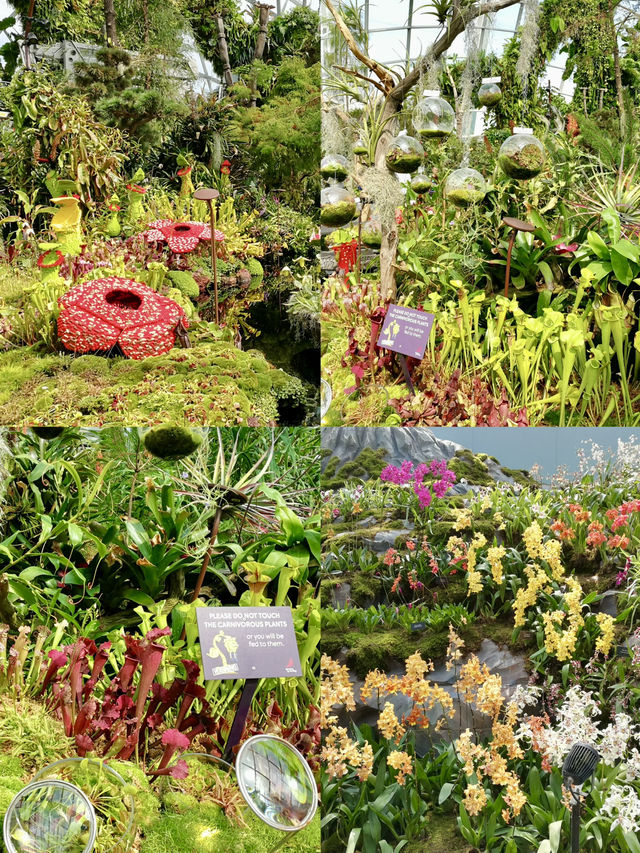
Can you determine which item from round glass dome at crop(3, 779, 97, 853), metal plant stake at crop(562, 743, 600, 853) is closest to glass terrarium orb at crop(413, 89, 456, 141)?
metal plant stake at crop(562, 743, 600, 853)

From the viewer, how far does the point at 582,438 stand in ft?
9.27

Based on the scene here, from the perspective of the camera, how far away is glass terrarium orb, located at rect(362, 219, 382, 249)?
339cm

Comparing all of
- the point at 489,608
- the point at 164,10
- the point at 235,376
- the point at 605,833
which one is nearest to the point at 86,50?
the point at 164,10

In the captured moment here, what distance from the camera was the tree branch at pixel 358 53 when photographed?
10.1ft

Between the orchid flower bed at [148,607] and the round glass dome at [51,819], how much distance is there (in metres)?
0.08

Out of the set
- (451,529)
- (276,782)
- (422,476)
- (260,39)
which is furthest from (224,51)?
(276,782)

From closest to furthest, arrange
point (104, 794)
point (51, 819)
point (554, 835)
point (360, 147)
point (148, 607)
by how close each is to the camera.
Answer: point (51, 819) < point (104, 794) < point (554, 835) < point (148, 607) < point (360, 147)

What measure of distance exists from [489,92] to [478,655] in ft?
7.51

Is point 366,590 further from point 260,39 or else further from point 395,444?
point 260,39

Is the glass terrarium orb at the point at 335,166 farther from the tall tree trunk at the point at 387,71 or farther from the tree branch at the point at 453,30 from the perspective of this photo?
the tree branch at the point at 453,30

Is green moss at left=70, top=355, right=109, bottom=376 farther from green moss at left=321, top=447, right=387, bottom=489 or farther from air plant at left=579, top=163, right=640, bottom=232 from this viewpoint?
air plant at left=579, top=163, right=640, bottom=232

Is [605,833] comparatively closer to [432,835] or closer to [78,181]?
[432,835]

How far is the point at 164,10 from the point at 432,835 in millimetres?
3444

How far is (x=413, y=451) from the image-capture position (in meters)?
2.85
